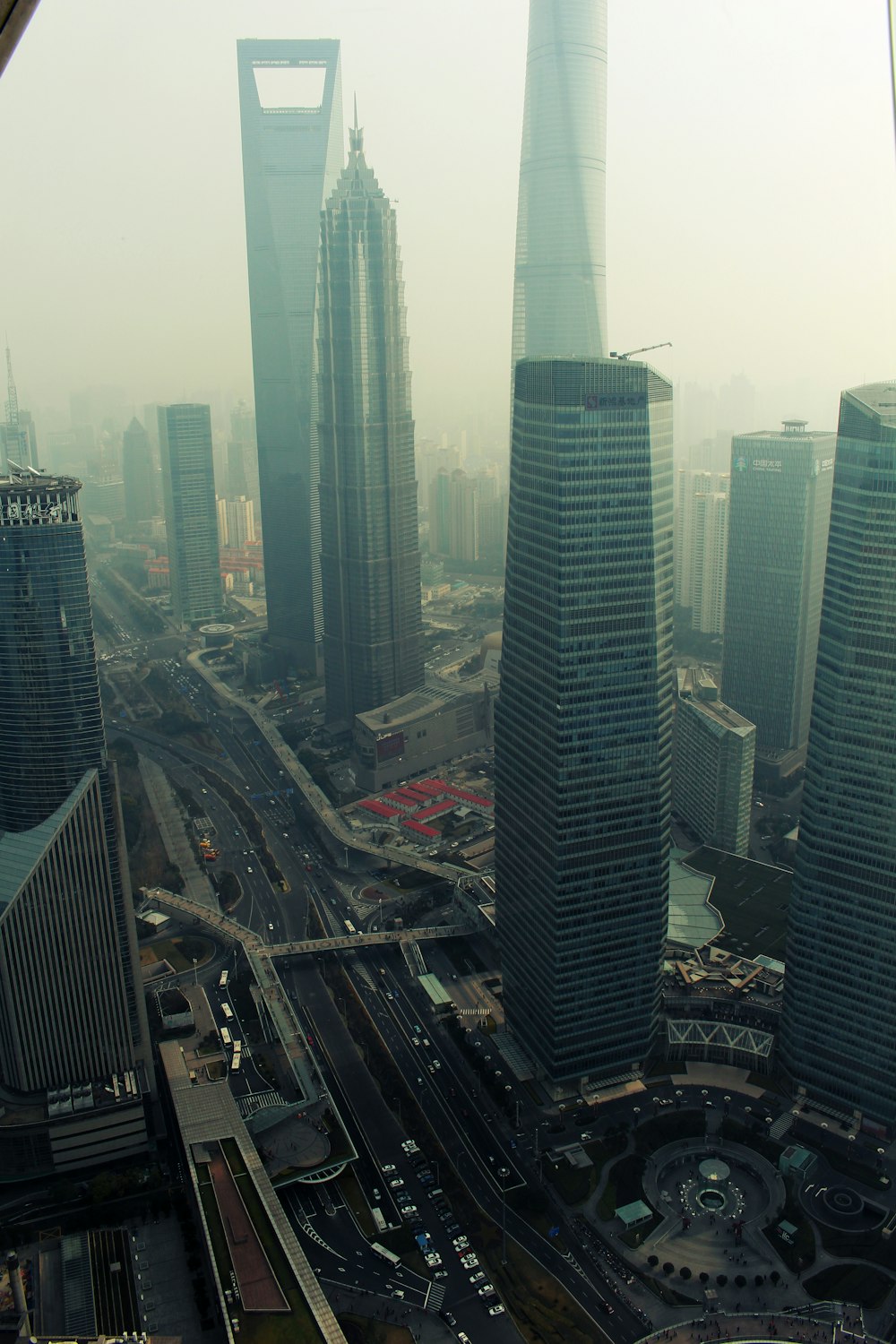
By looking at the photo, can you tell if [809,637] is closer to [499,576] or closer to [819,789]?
[819,789]

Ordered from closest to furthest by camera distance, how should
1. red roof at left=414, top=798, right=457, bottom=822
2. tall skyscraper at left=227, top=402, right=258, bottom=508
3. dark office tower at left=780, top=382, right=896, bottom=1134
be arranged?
dark office tower at left=780, top=382, right=896, bottom=1134 → red roof at left=414, top=798, right=457, bottom=822 → tall skyscraper at left=227, top=402, right=258, bottom=508

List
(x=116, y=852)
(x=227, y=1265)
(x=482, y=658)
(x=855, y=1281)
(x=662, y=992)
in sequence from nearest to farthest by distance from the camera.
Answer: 1. (x=227, y=1265)
2. (x=855, y=1281)
3. (x=116, y=852)
4. (x=662, y=992)
5. (x=482, y=658)

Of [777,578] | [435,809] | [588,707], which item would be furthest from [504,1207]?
[777,578]

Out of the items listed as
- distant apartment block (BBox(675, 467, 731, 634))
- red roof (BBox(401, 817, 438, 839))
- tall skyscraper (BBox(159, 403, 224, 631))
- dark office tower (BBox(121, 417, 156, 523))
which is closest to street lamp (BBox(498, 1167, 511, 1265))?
red roof (BBox(401, 817, 438, 839))

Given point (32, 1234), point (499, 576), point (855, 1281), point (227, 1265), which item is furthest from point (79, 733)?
point (499, 576)

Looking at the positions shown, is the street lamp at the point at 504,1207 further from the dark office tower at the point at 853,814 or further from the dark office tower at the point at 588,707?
the dark office tower at the point at 853,814

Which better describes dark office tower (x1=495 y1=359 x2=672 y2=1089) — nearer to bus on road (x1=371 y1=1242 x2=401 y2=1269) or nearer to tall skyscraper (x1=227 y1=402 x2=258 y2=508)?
bus on road (x1=371 y1=1242 x2=401 y2=1269)

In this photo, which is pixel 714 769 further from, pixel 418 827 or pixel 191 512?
pixel 191 512
